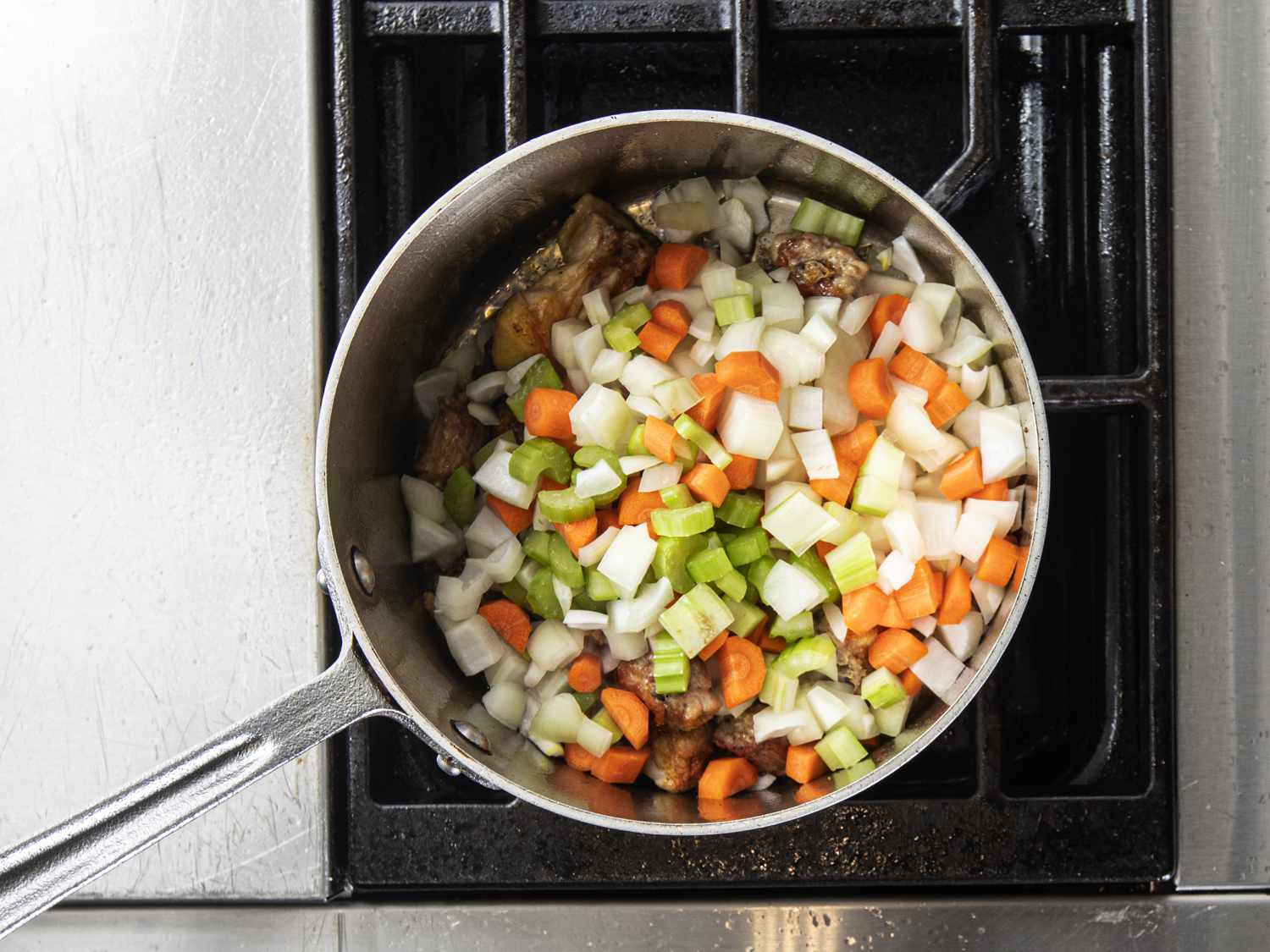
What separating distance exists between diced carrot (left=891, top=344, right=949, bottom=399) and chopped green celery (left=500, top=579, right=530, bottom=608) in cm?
43

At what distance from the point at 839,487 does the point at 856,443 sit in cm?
5

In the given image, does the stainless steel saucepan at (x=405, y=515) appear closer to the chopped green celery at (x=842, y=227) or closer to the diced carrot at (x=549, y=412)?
the chopped green celery at (x=842, y=227)

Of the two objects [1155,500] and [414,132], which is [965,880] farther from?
[414,132]

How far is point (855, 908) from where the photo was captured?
42.5 inches

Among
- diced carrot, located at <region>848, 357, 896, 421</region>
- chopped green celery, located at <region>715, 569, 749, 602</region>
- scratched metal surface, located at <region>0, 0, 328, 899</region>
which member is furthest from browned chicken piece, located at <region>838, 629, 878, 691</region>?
scratched metal surface, located at <region>0, 0, 328, 899</region>

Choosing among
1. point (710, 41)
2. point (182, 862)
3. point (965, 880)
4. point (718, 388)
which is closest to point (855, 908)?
point (965, 880)

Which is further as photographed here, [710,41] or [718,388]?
[710,41]

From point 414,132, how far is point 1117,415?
2.65 feet

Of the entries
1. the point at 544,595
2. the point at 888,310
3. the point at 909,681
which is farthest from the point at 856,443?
the point at 544,595

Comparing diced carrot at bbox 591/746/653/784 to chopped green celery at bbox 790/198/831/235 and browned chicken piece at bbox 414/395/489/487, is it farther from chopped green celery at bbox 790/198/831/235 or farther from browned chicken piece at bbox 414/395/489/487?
chopped green celery at bbox 790/198/831/235

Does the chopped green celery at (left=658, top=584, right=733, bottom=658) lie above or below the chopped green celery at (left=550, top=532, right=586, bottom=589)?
below

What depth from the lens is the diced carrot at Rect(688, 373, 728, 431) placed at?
3.26ft

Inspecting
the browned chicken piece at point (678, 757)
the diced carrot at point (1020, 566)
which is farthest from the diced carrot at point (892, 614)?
the browned chicken piece at point (678, 757)

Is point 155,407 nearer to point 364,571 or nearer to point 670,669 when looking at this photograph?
point 364,571
